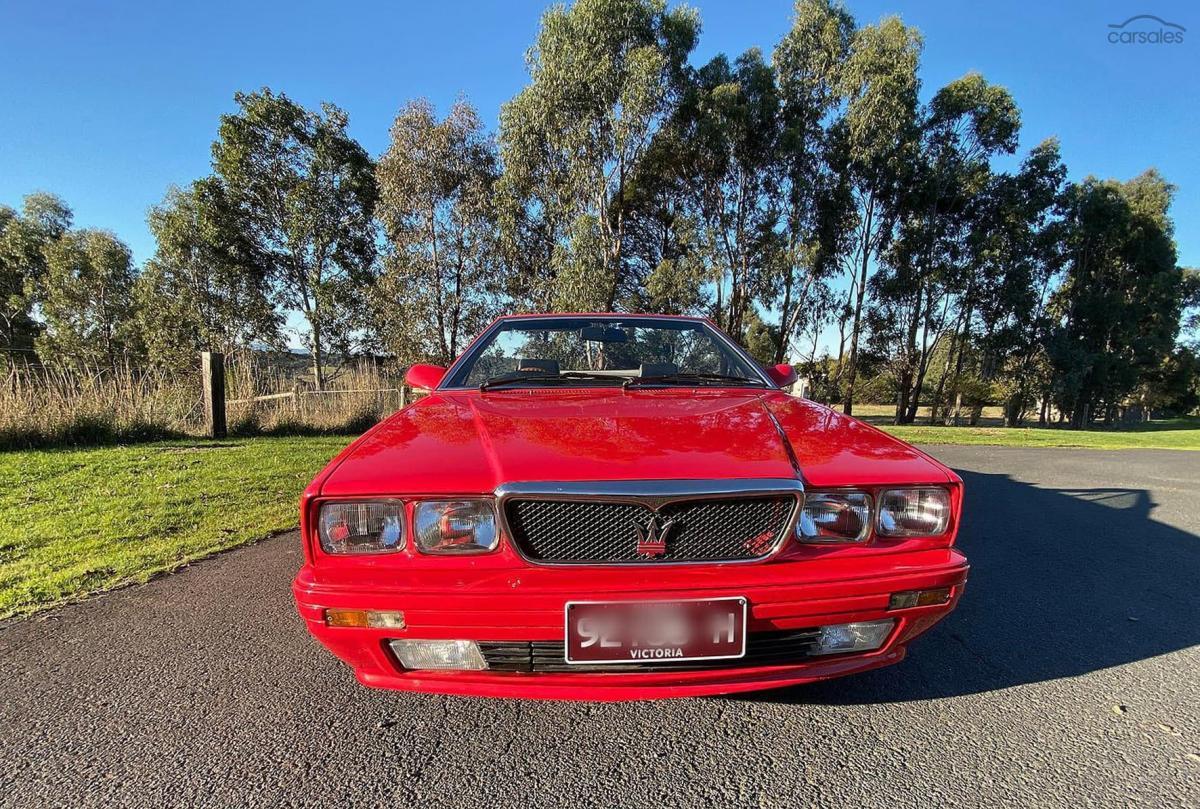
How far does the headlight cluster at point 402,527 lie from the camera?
143 centimetres

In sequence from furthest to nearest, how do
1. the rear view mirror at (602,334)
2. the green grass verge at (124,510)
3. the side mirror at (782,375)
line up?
the rear view mirror at (602,334), the green grass verge at (124,510), the side mirror at (782,375)

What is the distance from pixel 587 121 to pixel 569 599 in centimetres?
1682

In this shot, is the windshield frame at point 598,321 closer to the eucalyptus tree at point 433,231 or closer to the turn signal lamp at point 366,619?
the turn signal lamp at point 366,619

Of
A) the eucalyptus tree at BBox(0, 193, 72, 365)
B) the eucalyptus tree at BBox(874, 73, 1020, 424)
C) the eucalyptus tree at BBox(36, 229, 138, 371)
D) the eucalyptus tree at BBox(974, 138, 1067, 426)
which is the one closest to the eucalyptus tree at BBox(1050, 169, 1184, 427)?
the eucalyptus tree at BBox(974, 138, 1067, 426)

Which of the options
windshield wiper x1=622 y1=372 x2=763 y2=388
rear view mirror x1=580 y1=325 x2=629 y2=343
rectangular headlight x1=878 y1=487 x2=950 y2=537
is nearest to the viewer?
rectangular headlight x1=878 y1=487 x2=950 y2=537

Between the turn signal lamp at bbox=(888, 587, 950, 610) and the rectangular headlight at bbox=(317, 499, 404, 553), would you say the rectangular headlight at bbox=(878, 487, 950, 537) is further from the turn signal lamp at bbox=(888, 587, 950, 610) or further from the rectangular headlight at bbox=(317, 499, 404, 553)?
the rectangular headlight at bbox=(317, 499, 404, 553)

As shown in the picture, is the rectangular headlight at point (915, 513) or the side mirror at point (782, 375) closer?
the rectangular headlight at point (915, 513)

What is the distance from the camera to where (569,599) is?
4.32 feet

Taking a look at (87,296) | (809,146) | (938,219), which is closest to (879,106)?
(809,146)

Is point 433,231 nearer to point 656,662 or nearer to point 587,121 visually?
point 587,121

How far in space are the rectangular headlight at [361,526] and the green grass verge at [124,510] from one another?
222 centimetres

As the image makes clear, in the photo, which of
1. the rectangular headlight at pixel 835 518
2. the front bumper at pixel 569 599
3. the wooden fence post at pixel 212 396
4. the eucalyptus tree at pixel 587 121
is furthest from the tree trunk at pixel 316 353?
the rectangular headlight at pixel 835 518

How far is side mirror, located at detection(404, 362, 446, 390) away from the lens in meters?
2.60

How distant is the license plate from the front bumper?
0.03m
